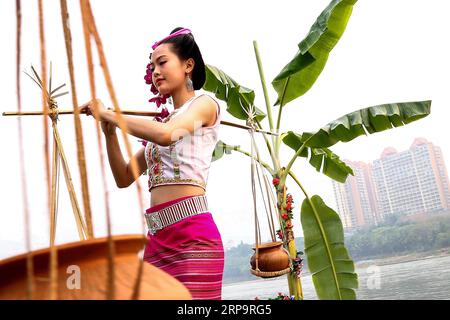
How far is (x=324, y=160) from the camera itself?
12.1 ft

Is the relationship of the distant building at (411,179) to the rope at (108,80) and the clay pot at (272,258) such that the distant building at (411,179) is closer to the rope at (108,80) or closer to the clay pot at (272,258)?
the clay pot at (272,258)

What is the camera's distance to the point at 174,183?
113 cm

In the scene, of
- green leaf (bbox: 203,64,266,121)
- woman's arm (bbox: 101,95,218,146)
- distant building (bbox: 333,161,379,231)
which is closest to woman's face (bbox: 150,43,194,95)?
woman's arm (bbox: 101,95,218,146)

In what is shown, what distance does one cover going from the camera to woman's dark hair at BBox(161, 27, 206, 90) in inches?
50.7

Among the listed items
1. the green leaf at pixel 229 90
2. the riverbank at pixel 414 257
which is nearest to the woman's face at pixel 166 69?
the green leaf at pixel 229 90

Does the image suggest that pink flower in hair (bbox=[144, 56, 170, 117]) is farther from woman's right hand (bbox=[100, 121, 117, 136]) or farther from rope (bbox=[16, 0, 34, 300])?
rope (bbox=[16, 0, 34, 300])

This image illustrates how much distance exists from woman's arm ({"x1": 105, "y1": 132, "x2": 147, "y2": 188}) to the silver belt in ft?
0.58

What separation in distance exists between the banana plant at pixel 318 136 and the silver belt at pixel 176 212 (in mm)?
2032

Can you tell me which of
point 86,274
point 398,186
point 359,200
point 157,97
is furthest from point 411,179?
point 86,274

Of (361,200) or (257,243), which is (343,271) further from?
(361,200)

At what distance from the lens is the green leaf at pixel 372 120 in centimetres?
296
